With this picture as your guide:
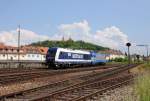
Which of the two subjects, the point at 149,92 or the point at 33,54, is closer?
the point at 149,92


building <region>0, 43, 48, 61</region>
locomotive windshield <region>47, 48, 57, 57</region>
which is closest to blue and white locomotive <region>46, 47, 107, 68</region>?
locomotive windshield <region>47, 48, 57, 57</region>

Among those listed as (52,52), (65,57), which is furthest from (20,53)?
(52,52)

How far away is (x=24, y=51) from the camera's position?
127 meters

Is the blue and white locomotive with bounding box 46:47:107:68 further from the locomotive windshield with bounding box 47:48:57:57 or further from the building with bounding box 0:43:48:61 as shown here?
the building with bounding box 0:43:48:61

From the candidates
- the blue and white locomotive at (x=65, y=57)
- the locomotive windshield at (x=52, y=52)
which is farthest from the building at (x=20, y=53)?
the locomotive windshield at (x=52, y=52)

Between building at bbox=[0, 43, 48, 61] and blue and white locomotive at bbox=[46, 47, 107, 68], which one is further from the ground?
building at bbox=[0, 43, 48, 61]

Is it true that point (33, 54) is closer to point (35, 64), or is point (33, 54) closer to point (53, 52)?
point (35, 64)

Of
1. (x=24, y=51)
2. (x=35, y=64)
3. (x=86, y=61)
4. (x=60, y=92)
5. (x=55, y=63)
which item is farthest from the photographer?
(x=24, y=51)

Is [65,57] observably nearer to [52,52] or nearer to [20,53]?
[52,52]

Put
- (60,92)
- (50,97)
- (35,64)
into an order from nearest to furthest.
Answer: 1. (50,97)
2. (60,92)
3. (35,64)

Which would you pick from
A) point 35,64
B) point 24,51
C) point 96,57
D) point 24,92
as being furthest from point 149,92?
point 24,51

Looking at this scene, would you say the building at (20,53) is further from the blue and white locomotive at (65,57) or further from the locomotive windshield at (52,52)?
the locomotive windshield at (52,52)

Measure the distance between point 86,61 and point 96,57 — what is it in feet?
26.1

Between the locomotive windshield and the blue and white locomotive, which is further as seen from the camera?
the locomotive windshield
